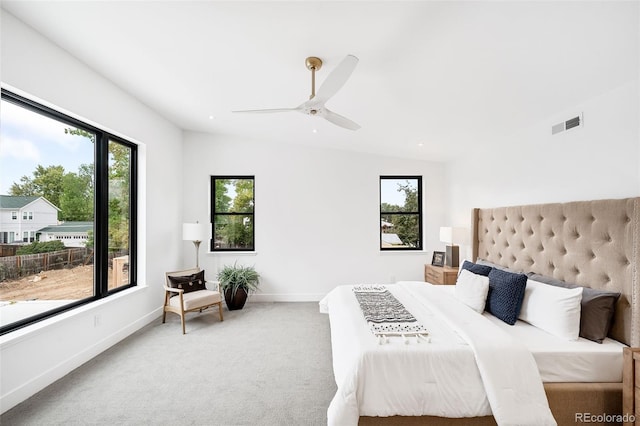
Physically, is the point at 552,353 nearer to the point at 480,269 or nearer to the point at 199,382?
the point at 480,269

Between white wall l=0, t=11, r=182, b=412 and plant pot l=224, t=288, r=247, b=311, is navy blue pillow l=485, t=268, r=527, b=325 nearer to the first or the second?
plant pot l=224, t=288, r=247, b=311

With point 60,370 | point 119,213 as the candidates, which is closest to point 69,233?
point 119,213

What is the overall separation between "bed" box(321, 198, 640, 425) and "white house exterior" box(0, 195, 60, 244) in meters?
2.72

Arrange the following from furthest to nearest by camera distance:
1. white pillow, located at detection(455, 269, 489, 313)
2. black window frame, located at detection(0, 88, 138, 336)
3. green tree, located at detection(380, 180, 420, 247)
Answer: green tree, located at detection(380, 180, 420, 247), black window frame, located at detection(0, 88, 138, 336), white pillow, located at detection(455, 269, 489, 313)

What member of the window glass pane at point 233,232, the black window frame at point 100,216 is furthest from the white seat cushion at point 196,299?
the window glass pane at point 233,232

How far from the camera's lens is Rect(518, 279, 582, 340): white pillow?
1.89m

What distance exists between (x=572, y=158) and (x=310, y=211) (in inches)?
132

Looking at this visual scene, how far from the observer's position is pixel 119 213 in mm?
3324

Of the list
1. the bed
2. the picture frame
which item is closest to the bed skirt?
the bed

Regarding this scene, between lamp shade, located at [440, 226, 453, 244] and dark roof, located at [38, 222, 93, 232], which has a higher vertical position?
dark roof, located at [38, 222, 93, 232]

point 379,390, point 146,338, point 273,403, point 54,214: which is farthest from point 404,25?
point 146,338

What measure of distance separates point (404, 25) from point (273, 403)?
2868mm

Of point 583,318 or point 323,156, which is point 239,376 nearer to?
point 583,318

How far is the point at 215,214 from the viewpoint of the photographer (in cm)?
474
